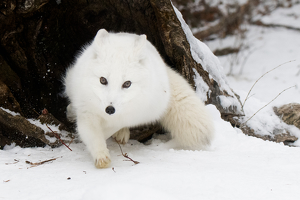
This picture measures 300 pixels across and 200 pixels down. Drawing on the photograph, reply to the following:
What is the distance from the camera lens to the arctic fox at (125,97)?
8.36ft

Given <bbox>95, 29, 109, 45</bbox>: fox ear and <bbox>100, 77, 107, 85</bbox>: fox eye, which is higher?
<bbox>95, 29, 109, 45</bbox>: fox ear

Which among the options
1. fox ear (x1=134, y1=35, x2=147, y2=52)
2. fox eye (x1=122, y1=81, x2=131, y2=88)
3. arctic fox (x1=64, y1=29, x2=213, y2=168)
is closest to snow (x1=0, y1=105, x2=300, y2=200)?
arctic fox (x1=64, y1=29, x2=213, y2=168)

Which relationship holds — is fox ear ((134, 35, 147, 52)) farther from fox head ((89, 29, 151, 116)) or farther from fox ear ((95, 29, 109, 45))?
fox ear ((95, 29, 109, 45))

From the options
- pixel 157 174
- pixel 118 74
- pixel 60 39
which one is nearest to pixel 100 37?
pixel 118 74

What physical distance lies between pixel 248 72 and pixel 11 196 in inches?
334

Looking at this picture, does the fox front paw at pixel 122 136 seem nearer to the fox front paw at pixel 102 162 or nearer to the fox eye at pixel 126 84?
the fox front paw at pixel 102 162

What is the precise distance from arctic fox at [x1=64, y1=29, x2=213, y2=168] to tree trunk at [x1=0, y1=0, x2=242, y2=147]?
52cm

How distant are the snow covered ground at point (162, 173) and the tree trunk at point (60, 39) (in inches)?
33.7

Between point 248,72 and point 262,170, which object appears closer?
point 262,170

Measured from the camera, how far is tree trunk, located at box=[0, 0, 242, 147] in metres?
3.41

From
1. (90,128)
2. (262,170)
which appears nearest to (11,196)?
(90,128)

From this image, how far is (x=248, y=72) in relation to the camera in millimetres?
9039

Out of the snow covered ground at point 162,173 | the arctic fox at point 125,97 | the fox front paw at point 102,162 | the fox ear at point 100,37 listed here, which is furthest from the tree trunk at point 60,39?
the fox front paw at point 102,162

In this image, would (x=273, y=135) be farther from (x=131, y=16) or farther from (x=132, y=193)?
Result: (x=132, y=193)
